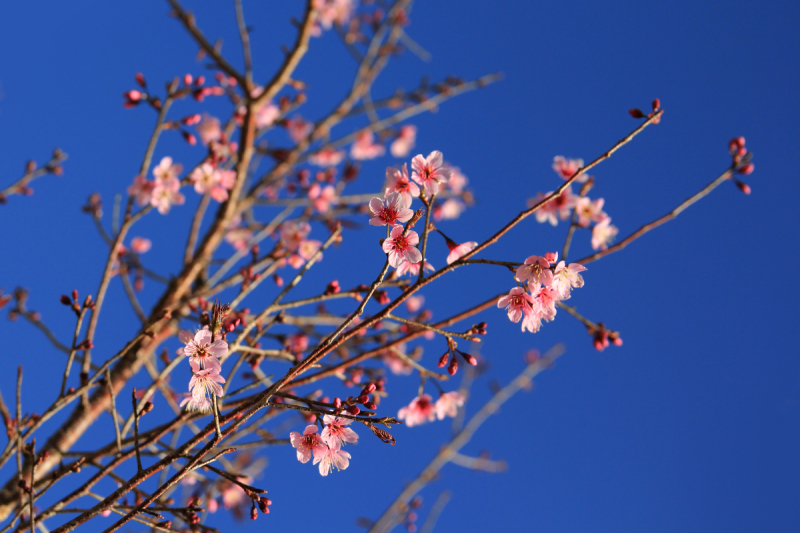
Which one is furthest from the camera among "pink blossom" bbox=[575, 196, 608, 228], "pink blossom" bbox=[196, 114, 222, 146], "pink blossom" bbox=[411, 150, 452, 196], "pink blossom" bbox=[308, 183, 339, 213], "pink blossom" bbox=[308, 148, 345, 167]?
"pink blossom" bbox=[308, 148, 345, 167]

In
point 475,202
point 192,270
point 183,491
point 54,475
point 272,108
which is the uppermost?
point 272,108

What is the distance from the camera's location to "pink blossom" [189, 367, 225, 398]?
1.57 m

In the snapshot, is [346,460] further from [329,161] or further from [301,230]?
[329,161]

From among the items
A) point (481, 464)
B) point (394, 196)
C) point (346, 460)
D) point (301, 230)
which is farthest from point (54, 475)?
point (481, 464)

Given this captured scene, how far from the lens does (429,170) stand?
184cm

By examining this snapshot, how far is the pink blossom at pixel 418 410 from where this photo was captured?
9.47 feet

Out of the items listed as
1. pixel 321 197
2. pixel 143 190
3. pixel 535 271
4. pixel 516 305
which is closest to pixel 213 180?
pixel 143 190

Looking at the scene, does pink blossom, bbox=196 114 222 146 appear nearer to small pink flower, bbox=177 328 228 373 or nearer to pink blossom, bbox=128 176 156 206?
pink blossom, bbox=128 176 156 206

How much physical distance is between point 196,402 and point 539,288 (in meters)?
1.13

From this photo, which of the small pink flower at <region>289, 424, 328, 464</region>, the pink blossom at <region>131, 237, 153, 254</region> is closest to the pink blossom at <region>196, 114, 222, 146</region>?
the pink blossom at <region>131, 237, 153, 254</region>

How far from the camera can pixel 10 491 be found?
7.50ft

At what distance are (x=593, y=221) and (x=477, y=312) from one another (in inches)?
32.0

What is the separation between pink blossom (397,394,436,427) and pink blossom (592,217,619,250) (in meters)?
1.22

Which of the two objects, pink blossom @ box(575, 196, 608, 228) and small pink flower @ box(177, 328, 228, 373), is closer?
small pink flower @ box(177, 328, 228, 373)
